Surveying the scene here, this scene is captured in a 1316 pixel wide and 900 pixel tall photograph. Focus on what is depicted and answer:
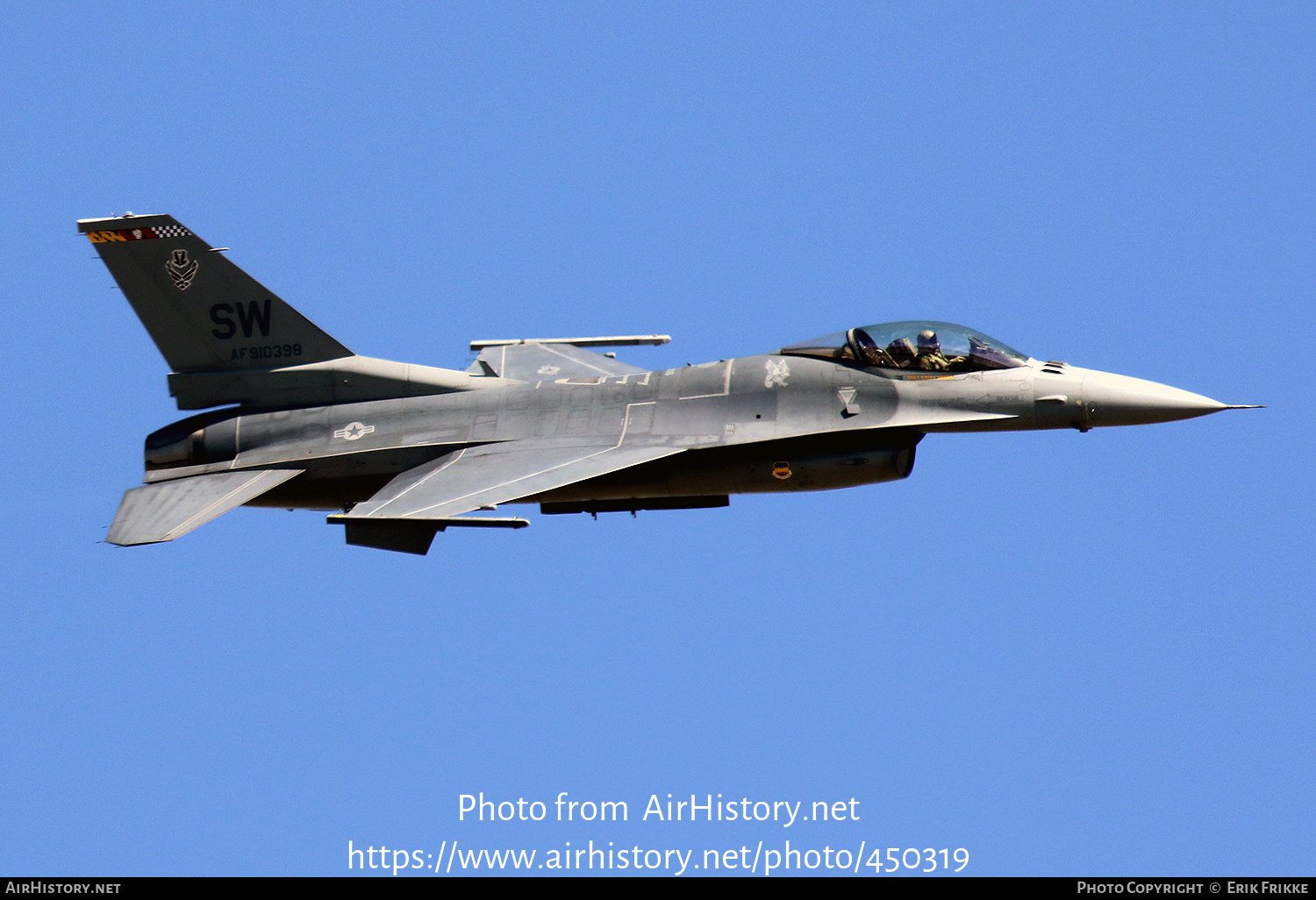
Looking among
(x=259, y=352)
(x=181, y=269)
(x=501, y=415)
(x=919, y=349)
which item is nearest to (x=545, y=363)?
(x=501, y=415)

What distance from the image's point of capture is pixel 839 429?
19922mm

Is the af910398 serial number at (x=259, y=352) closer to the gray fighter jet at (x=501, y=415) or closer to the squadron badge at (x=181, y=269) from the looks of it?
the gray fighter jet at (x=501, y=415)

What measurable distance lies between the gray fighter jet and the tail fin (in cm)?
2

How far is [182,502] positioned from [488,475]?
3.78 metres

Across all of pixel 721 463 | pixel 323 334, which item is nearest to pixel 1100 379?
pixel 721 463

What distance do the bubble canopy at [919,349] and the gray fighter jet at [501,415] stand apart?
2 cm

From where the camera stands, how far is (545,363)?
2289 centimetres

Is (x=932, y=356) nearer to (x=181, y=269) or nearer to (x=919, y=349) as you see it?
(x=919, y=349)

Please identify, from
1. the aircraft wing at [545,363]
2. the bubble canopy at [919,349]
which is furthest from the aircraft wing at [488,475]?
the bubble canopy at [919,349]

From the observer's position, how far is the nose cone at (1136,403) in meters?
19.7

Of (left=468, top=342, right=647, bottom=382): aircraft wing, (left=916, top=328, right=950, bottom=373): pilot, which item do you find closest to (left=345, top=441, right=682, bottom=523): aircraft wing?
(left=468, top=342, right=647, bottom=382): aircraft wing

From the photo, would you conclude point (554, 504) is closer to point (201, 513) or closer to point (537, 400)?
point (537, 400)

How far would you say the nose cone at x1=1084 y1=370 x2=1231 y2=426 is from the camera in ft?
64.6

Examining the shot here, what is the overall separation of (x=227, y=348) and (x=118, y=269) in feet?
5.42
